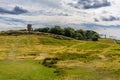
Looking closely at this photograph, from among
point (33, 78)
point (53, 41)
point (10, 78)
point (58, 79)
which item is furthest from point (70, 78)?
point (53, 41)

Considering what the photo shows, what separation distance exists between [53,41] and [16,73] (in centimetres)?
13750

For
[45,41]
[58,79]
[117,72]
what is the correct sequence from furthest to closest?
[45,41] → [117,72] → [58,79]

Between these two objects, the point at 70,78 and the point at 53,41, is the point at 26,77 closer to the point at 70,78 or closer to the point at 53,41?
the point at 70,78

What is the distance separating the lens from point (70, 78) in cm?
5312

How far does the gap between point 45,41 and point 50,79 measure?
143 metres

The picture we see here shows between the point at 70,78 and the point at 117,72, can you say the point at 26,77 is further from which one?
the point at 117,72

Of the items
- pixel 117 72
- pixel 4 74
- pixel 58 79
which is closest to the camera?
pixel 58 79

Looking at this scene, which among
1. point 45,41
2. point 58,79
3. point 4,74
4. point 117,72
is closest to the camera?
point 58,79

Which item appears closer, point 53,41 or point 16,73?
point 16,73

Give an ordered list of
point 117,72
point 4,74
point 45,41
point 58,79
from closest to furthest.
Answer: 1. point 58,79
2. point 4,74
3. point 117,72
4. point 45,41

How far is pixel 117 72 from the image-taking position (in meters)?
61.8

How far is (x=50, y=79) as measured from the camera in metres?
53.3

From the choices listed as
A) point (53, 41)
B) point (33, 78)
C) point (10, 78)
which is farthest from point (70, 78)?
point (53, 41)

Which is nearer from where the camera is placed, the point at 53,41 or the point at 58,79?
the point at 58,79
